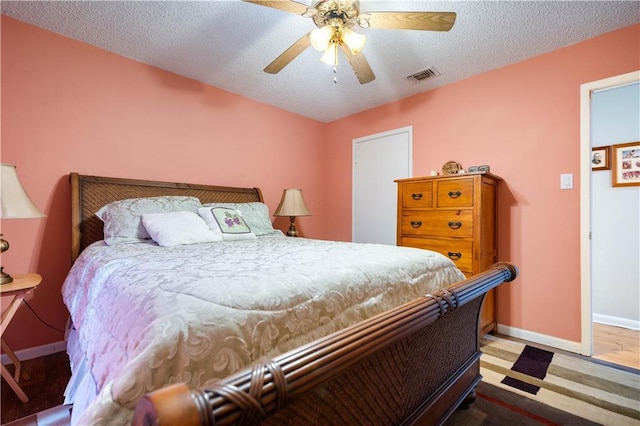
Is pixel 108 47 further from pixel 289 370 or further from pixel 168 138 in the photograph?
pixel 289 370

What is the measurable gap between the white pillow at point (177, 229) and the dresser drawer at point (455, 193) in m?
1.95

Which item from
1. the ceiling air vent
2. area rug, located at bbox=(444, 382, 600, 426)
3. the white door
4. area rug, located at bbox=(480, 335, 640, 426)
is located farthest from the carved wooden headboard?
area rug, located at bbox=(480, 335, 640, 426)

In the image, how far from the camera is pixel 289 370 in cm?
55

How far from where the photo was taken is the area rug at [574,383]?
4.99ft

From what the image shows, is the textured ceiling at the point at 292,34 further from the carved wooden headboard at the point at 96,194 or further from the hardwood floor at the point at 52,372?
the hardwood floor at the point at 52,372

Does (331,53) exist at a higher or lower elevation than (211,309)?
higher

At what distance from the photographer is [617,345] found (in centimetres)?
237

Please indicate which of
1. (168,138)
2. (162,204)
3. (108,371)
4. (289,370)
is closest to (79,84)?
(168,138)

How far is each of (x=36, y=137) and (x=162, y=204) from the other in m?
0.99

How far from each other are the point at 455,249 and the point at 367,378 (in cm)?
184

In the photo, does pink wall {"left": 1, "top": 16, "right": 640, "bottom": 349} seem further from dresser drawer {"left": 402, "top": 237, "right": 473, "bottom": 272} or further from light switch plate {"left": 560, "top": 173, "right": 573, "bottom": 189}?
dresser drawer {"left": 402, "top": 237, "right": 473, "bottom": 272}

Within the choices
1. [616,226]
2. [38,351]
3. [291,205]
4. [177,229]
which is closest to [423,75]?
[291,205]

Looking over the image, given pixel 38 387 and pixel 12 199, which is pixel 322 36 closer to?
pixel 12 199

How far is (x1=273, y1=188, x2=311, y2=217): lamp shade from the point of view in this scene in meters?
3.35
